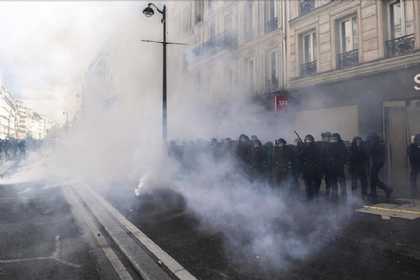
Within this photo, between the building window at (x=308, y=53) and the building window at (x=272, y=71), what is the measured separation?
1015 mm

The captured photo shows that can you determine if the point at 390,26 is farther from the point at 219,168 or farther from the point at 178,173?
the point at 178,173

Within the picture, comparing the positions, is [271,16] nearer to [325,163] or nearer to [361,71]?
[361,71]

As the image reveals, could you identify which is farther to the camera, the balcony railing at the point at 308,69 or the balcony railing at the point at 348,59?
the balcony railing at the point at 308,69

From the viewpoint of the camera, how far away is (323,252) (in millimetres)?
3232

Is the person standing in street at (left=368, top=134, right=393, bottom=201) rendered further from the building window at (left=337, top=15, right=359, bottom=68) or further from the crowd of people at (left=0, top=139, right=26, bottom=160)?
the crowd of people at (left=0, top=139, right=26, bottom=160)

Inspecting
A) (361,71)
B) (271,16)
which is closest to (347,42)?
(361,71)

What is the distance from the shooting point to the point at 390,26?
7.43m

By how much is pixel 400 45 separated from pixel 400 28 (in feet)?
1.28

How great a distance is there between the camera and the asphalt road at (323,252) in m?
2.75

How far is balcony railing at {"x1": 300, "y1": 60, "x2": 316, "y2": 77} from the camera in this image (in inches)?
370

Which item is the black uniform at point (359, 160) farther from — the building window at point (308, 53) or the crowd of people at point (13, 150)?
the crowd of people at point (13, 150)

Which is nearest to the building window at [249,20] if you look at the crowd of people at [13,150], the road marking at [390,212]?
the road marking at [390,212]

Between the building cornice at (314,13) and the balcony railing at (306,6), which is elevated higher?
the balcony railing at (306,6)

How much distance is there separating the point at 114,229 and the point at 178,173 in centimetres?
489
